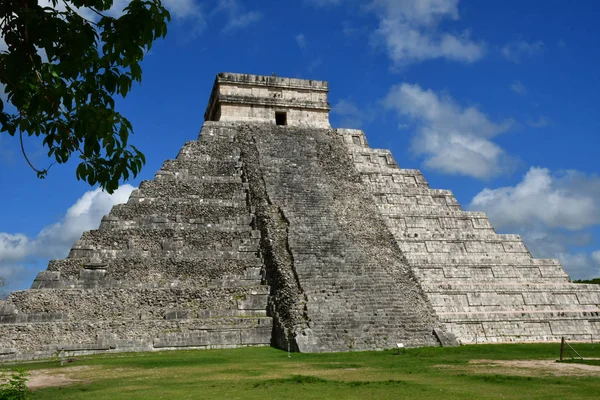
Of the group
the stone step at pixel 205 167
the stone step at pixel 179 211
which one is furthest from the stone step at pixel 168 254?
the stone step at pixel 205 167

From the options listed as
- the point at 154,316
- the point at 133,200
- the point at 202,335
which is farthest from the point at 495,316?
the point at 133,200

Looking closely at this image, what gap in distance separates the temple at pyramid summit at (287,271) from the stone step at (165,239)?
0.14 ft

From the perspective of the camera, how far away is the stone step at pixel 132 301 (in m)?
15.2

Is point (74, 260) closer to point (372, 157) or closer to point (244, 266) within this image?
point (244, 266)

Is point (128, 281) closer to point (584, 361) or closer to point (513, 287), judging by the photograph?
point (584, 361)

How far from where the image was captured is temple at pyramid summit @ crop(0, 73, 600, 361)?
14586 mm

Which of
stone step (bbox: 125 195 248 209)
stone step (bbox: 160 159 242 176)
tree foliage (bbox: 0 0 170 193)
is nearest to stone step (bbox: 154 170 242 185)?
stone step (bbox: 160 159 242 176)

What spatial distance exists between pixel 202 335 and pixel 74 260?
192 inches

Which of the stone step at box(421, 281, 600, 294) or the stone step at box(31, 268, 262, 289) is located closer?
the stone step at box(31, 268, 262, 289)

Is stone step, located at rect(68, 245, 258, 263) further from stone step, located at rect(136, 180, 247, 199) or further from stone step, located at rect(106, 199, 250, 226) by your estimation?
stone step, located at rect(136, 180, 247, 199)

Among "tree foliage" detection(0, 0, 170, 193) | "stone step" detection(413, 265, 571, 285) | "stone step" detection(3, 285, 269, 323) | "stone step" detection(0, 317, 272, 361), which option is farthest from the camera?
"stone step" detection(413, 265, 571, 285)

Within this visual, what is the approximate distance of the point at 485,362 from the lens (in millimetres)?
11391

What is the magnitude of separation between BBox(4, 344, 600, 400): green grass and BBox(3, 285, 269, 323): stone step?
184cm

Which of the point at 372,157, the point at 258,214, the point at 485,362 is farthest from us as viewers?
the point at 372,157
